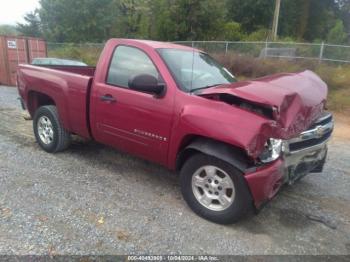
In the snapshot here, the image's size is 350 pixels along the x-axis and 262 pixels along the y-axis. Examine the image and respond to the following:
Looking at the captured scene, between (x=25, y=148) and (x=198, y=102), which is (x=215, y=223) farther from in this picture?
(x=25, y=148)

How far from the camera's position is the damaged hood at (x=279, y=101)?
3395 millimetres

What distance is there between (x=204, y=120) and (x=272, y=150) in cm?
74

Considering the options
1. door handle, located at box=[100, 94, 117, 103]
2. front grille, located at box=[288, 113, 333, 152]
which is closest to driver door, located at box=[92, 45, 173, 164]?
door handle, located at box=[100, 94, 117, 103]

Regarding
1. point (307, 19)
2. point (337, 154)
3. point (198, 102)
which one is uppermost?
point (307, 19)

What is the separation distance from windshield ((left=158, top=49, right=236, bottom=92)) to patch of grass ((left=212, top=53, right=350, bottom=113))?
27.4 feet

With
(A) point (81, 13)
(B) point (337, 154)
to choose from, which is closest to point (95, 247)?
(B) point (337, 154)

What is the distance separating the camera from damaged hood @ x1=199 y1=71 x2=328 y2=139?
339 centimetres

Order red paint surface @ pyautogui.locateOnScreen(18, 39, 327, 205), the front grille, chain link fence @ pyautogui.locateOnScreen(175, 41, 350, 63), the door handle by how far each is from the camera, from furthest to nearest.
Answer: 1. chain link fence @ pyautogui.locateOnScreen(175, 41, 350, 63)
2. the door handle
3. the front grille
4. red paint surface @ pyautogui.locateOnScreen(18, 39, 327, 205)

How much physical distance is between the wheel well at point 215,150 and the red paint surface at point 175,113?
6 cm

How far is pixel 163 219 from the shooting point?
374cm

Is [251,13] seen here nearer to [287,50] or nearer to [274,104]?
[287,50]

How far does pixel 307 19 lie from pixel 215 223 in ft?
127

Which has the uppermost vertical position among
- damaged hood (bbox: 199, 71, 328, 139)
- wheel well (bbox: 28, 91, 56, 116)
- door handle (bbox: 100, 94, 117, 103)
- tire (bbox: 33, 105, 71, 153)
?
damaged hood (bbox: 199, 71, 328, 139)

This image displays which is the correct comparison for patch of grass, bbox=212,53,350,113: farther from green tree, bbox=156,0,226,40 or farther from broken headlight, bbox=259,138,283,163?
broken headlight, bbox=259,138,283,163
